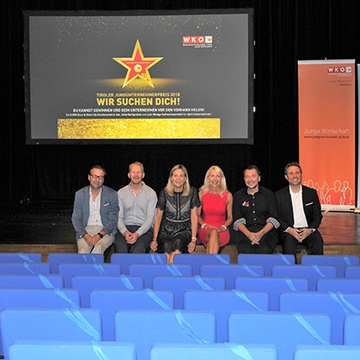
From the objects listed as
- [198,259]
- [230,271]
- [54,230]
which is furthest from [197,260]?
[54,230]

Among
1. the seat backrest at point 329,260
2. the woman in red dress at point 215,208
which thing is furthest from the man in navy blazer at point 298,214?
the seat backrest at point 329,260

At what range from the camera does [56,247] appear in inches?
264

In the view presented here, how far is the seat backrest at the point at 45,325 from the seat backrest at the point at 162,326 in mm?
114

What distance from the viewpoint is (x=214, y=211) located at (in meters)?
6.32

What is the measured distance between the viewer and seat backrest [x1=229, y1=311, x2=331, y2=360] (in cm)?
269

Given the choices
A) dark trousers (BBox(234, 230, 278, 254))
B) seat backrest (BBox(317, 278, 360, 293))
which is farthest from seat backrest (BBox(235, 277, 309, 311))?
dark trousers (BBox(234, 230, 278, 254))

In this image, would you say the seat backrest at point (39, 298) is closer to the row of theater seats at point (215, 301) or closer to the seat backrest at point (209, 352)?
the row of theater seats at point (215, 301)

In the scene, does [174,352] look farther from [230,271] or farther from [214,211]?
[214,211]

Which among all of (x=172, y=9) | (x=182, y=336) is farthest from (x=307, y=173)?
(x=182, y=336)

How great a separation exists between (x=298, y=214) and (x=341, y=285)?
2.77 metres

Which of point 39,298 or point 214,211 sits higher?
point 214,211

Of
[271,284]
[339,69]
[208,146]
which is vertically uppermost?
[339,69]

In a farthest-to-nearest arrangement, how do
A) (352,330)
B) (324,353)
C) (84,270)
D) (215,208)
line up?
(215,208)
(84,270)
(352,330)
(324,353)

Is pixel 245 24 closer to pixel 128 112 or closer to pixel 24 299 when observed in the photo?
pixel 128 112
